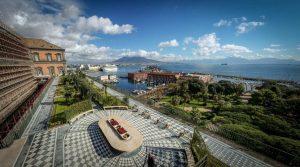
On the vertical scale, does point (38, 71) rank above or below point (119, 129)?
above

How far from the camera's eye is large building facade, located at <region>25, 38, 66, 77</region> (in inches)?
1849

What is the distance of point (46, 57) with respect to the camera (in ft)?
162

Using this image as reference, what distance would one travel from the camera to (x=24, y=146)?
1188 cm

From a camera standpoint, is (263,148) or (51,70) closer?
(263,148)

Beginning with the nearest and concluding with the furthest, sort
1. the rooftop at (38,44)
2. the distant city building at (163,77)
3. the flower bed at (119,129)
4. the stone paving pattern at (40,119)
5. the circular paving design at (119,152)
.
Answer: the circular paving design at (119,152)
the flower bed at (119,129)
the stone paving pattern at (40,119)
the rooftop at (38,44)
the distant city building at (163,77)

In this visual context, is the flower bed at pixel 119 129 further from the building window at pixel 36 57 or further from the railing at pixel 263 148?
the building window at pixel 36 57

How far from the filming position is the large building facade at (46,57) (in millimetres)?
46966

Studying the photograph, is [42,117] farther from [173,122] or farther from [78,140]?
[173,122]

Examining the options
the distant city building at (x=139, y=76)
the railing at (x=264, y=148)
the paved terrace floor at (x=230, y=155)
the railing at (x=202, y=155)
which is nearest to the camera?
the railing at (x=202, y=155)

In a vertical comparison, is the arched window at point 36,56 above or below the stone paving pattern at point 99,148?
above

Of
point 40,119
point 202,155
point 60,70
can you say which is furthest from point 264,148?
point 60,70

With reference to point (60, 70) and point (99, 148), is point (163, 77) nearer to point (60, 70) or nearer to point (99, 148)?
point (60, 70)

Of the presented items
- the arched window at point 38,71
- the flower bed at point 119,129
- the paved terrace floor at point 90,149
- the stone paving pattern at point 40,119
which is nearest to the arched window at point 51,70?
the arched window at point 38,71

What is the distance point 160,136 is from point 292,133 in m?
17.4
